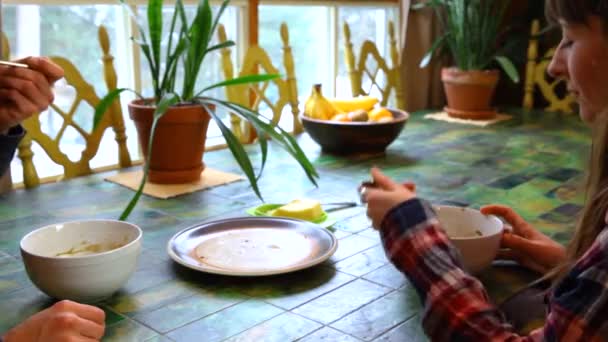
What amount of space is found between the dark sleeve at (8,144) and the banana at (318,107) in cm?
88

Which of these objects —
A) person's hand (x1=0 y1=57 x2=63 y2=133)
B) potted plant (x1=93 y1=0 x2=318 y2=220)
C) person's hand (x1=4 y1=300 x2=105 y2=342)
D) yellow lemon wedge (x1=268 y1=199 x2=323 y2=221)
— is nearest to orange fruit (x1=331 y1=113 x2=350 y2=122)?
potted plant (x1=93 y1=0 x2=318 y2=220)

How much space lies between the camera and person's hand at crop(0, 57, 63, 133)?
1.04m

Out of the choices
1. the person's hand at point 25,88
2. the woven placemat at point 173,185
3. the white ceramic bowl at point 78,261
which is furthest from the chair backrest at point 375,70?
the white ceramic bowl at point 78,261

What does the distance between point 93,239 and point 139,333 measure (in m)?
0.21

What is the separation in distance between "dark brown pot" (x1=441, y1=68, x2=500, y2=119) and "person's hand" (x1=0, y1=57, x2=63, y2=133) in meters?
1.65

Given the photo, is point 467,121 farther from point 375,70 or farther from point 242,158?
point 242,158

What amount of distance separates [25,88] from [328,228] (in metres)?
0.55

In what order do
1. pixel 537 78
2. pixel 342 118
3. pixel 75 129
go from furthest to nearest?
pixel 537 78, pixel 342 118, pixel 75 129

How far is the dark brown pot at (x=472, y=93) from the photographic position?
2381mm

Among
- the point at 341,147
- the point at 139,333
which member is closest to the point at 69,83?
the point at 341,147

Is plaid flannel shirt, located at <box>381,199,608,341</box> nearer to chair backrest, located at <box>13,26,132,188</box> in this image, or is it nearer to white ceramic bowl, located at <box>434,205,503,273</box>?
white ceramic bowl, located at <box>434,205,503,273</box>

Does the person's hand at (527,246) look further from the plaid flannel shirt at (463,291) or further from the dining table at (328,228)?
the plaid flannel shirt at (463,291)

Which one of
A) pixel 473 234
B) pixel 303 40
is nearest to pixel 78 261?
pixel 473 234

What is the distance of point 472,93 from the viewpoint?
7.80 feet
